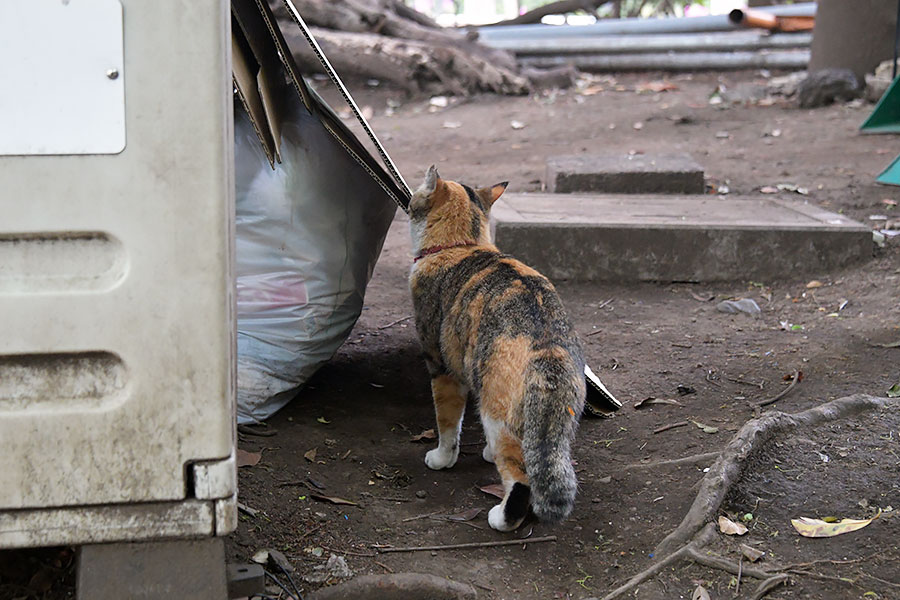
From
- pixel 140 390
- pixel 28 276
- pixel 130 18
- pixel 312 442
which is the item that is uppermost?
pixel 130 18

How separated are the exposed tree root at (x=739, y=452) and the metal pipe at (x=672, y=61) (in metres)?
9.93

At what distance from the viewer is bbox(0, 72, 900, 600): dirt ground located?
8.52 ft

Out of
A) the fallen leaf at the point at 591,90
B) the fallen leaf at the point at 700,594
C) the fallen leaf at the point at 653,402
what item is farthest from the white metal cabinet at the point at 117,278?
the fallen leaf at the point at 591,90

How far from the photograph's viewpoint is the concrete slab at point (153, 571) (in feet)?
6.72

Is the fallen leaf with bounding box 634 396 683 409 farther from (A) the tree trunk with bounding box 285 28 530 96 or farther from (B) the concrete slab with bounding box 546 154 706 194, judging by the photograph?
(A) the tree trunk with bounding box 285 28 530 96

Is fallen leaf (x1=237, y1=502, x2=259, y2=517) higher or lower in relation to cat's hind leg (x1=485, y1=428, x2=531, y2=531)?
lower

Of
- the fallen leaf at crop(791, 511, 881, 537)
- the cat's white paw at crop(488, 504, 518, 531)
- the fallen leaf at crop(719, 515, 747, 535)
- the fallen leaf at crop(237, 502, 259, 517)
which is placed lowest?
the cat's white paw at crop(488, 504, 518, 531)

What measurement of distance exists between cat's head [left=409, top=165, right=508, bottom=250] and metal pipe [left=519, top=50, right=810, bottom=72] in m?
9.35

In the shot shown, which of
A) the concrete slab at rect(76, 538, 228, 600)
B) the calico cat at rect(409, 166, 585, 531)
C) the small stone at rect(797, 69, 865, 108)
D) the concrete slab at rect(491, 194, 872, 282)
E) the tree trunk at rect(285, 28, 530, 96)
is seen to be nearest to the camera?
the concrete slab at rect(76, 538, 228, 600)

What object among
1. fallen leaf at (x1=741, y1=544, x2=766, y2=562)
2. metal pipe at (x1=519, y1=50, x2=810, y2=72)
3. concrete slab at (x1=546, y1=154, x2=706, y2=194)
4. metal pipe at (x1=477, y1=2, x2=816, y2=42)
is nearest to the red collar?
fallen leaf at (x1=741, y1=544, x2=766, y2=562)

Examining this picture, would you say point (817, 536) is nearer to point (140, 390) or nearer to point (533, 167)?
point (140, 390)

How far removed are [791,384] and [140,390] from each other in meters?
2.88

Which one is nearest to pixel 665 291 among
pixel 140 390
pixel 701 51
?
pixel 140 390

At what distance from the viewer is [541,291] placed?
3.07 m
